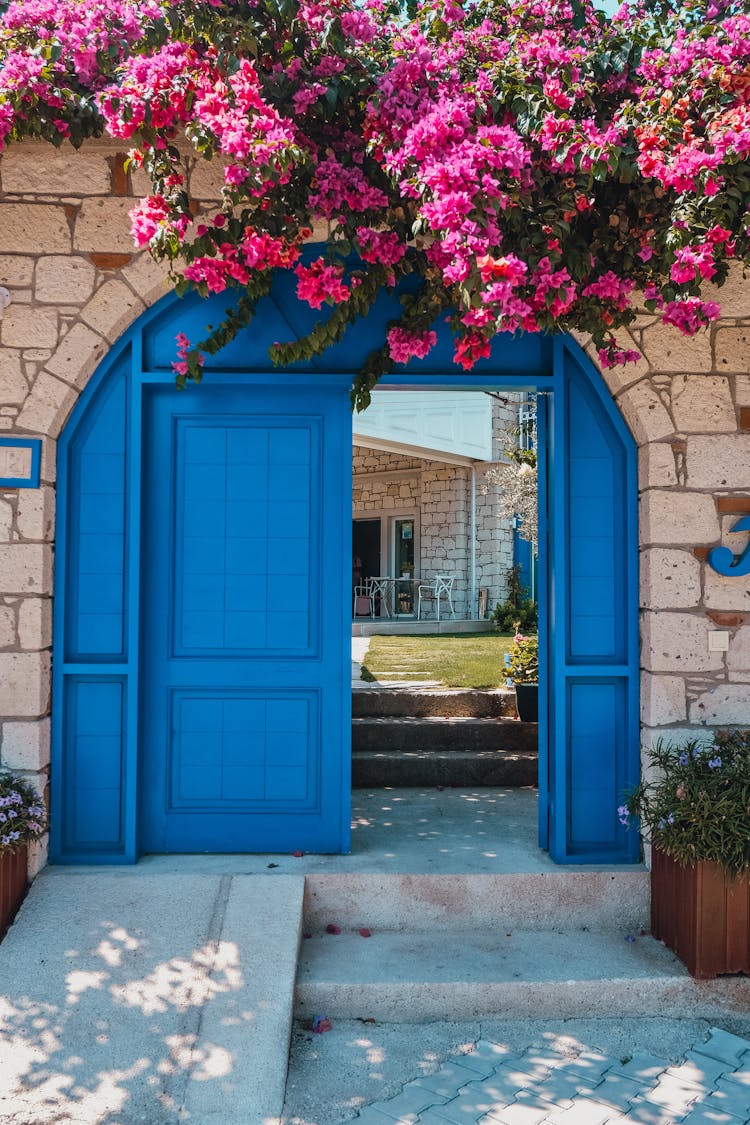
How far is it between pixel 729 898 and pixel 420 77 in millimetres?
3267

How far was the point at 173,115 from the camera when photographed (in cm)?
317

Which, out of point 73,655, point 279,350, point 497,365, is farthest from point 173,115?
point 73,655

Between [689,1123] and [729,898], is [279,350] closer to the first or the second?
[729,898]

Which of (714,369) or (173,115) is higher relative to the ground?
(173,115)

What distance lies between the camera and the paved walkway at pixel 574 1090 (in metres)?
2.57

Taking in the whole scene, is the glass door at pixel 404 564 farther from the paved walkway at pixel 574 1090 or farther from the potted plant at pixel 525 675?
the paved walkway at pixel 574 1090

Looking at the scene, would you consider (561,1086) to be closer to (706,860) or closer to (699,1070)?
(699,1070)

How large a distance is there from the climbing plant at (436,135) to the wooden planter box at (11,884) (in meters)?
2.16

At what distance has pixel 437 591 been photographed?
45.9 ft

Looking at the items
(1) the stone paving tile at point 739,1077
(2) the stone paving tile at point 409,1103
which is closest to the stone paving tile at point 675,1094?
(1) the stone paving tile at point 739,1077

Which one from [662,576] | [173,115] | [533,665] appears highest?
[173,115]

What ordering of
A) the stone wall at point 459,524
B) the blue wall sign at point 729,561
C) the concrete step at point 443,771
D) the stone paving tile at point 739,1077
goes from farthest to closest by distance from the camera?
the stone wall at point 459,524, the concrete step at point 443,771, the blue wall sign at point 729,561, the stone paving tile at point 739,1077

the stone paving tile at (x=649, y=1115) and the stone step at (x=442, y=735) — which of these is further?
the stone step at (x=442, y=735)

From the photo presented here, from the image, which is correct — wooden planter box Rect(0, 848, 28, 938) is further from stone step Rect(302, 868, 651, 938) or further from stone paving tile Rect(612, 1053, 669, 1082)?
stone paving tile Rect(612, 1053, 669, 1082)
